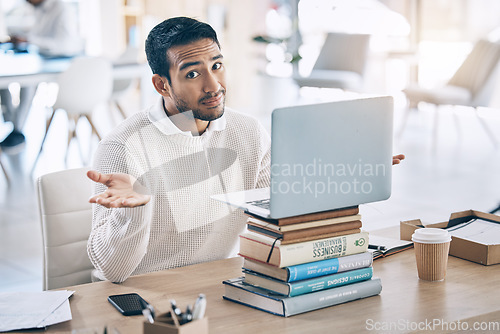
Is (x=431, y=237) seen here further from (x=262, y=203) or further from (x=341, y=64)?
(x=341, y=64)

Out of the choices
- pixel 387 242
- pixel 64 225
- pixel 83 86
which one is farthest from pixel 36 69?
pixel 387 242

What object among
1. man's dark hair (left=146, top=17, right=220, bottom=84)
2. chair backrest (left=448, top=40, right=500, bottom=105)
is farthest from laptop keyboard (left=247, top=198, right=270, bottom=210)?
chair backrest (left=448, top=40, right=500, bottom=105)

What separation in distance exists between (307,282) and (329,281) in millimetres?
55

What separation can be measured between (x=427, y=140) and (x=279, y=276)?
5703 millimetres

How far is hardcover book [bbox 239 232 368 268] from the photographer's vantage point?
1.27m

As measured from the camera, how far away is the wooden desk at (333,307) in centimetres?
124

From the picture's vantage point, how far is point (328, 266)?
52.1 inches

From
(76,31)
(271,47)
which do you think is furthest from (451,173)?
(76,31)

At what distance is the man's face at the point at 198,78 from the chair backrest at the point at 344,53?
548cm

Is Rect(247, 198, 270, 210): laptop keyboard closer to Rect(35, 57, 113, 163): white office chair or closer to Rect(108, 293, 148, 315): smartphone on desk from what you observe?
Rect(108, 293, 148, 315): smartphone on desk

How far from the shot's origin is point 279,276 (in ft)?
4.22

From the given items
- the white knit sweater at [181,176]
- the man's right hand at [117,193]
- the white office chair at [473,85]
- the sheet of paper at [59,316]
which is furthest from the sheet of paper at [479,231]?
the white office chair at [473,85]

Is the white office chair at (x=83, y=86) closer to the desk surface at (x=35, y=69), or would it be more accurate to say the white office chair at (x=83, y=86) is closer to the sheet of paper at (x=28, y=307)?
the desk surface at (x=35, y=69)

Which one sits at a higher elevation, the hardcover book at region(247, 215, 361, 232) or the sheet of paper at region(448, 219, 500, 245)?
the hardcover book at region(247, 215, 361, 232)
